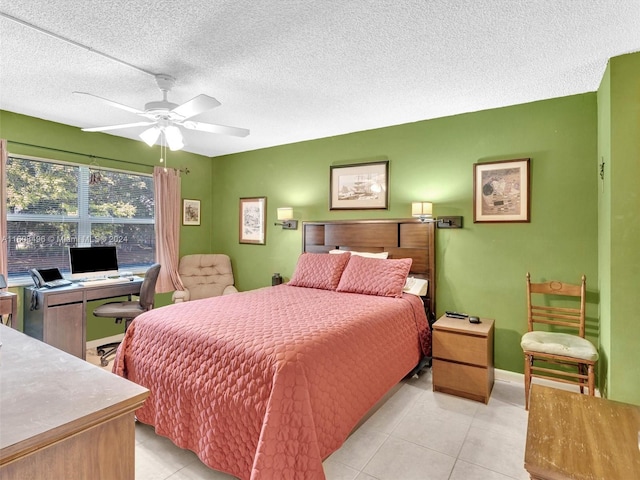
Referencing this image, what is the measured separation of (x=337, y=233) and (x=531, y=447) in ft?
10.3

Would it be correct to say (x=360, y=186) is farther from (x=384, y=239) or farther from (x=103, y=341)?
(x=103, y=341)

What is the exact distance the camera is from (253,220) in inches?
201

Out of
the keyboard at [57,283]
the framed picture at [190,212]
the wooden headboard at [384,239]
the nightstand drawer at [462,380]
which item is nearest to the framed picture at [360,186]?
the wooden headboard at [384,239]

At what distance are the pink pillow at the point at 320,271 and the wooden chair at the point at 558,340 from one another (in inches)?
67.3

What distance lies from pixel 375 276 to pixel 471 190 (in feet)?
4.18

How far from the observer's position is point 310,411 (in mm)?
1688

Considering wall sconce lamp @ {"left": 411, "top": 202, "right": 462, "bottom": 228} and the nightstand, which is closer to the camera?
the nightstand

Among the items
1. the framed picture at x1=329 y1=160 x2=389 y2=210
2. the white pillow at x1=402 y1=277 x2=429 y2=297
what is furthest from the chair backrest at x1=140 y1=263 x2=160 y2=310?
the white pillow at x1=402 y1=277 x2=429 y2=297

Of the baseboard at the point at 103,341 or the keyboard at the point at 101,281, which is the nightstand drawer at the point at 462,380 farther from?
the baseboard at the point at 103,341

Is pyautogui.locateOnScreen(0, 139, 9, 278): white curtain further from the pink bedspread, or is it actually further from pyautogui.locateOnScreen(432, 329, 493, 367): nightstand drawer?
pyautogui.locateOnScreen(432, 329, 493, 367): nightstand drawer

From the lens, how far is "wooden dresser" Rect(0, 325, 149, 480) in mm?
738

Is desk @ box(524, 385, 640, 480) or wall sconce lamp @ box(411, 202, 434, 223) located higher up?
wall sconce lamp @ box(411, 202, 434, 223)

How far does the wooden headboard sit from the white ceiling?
1.19m

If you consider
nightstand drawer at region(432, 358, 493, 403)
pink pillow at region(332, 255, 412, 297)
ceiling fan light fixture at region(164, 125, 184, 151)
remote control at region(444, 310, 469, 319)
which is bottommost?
nightstand drawer at region(432, 358, 493, 403)
